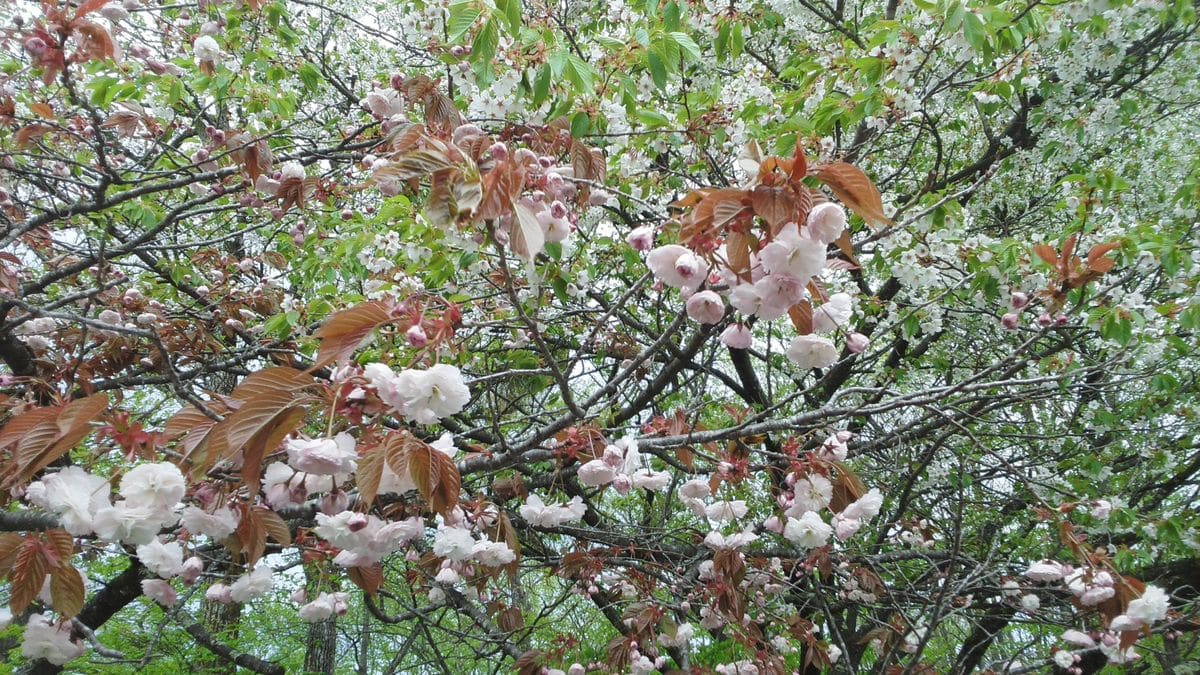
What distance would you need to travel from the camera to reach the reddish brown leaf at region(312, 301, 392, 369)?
107 cm

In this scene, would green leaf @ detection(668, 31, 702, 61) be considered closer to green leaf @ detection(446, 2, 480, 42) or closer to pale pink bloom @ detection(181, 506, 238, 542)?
green leaf @ detection(446, 2, 480, 42)

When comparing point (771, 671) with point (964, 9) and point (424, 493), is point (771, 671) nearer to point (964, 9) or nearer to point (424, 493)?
point (424, 493)

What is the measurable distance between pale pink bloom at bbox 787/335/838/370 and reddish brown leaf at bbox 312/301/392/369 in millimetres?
868

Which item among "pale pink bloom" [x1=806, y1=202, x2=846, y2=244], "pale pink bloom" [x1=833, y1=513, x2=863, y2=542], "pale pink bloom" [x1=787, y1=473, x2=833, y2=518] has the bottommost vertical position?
"pale pink bloom" [x1=833, y1=513, x2=863, y2=542]

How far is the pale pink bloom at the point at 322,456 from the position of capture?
42.7 inches

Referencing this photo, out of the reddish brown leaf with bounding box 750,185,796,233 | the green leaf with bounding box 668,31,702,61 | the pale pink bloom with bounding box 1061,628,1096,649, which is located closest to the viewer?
the reddish brown leaf with bounding box 750,185,796,233

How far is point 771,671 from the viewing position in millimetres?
2652

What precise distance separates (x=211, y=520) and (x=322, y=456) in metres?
0.45

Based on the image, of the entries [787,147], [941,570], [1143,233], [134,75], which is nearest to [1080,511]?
[941,570]

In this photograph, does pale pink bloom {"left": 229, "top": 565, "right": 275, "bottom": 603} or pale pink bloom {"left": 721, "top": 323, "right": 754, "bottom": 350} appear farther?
pale pink bloom {"left": 229, "top": 565, "right": 275, "bottom": 603}

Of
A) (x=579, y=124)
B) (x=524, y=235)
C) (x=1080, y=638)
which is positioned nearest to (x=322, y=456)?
(x=524, y=235)

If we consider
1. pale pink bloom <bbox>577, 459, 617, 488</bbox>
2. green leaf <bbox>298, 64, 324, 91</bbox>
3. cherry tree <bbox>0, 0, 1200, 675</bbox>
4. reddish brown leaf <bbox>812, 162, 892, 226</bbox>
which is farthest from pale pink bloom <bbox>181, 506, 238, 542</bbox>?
green leaf <bbox>298, 64, 324, 91</bbox>

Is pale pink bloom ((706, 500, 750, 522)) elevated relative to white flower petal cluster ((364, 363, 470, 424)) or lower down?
elevated

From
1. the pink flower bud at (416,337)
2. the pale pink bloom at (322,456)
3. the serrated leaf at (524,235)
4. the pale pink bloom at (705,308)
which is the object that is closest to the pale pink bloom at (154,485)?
the pale pink bloom at (322,456)
